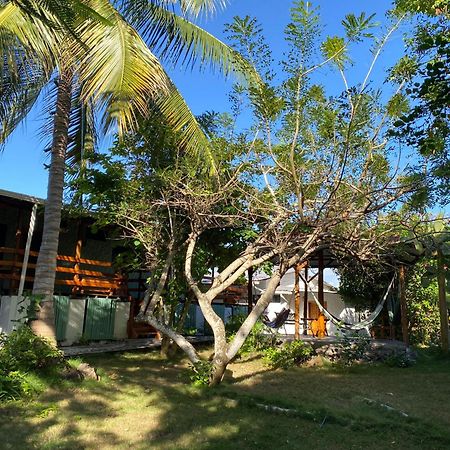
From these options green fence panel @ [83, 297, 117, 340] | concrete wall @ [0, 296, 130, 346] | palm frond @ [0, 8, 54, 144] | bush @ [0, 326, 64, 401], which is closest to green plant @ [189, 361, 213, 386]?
bush @ [0, 326, 64, 401]

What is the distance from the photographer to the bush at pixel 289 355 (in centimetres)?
966

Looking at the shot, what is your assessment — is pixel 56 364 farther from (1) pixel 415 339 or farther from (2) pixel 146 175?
(1) pixel 415 339

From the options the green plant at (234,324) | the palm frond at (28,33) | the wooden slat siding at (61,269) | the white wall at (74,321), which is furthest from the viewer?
the green plant at (234,324)

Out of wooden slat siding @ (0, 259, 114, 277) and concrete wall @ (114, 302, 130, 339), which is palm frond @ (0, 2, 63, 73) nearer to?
wooden slat siding @ (0, 259, 114, 277)

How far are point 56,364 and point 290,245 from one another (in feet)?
14.1

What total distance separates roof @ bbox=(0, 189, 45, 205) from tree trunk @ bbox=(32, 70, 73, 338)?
2028 millimetres

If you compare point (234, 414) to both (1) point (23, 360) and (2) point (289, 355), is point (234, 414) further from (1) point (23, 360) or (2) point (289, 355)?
(2) point (289, 355)

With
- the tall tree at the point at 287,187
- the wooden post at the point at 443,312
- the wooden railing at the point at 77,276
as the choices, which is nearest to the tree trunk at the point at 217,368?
the tall tree at the point at 287,187

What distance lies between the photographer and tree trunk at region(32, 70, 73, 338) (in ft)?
24.4

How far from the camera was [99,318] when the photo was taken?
10984 millimetres

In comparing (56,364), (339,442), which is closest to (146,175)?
(56,364)

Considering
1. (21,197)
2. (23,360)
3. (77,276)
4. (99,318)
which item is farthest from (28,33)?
(99,318)

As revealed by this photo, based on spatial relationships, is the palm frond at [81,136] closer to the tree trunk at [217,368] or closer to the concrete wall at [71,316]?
the concrete wall at [71,316]

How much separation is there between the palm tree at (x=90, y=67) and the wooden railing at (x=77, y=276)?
2865 millimetres
